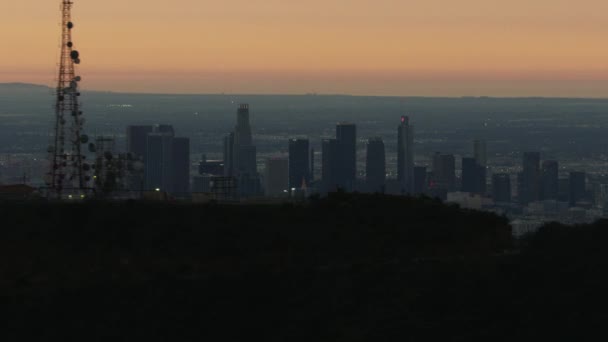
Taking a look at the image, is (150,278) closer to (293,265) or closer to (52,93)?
(293,265)

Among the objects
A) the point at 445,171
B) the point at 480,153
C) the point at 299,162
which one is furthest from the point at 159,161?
the point at 480,153

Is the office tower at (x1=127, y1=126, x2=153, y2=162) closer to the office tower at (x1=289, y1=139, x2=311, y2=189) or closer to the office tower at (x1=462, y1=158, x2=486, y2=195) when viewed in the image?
the office tower at (x1=289, y1=139, x2=311, y2=189)

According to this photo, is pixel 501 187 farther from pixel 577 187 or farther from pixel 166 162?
pixel 166 162

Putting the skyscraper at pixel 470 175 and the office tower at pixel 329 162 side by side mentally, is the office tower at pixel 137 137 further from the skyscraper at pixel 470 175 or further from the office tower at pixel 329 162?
the skyscraper at pixel 470 175

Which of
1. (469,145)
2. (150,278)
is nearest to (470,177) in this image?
(469,145)

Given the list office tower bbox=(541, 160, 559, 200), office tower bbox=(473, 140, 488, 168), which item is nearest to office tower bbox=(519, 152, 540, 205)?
→ office tower bbox=(541, 160, 559, 200)

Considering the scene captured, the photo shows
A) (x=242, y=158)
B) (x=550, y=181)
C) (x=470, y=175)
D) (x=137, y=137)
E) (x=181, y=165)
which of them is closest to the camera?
(x=181, y=165)
